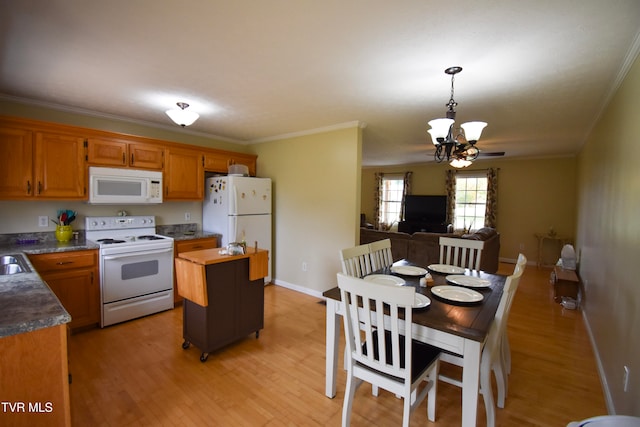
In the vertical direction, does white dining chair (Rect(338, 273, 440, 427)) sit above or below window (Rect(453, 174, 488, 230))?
below

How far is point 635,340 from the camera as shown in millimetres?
1614

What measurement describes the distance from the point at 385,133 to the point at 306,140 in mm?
1195

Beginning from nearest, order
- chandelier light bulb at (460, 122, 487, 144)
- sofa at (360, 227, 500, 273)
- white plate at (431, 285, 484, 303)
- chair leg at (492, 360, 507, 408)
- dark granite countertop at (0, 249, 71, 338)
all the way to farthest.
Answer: dark granite countertop at (0, 249, 71, 338) < white plate at (431, 285, 484, 303) < chair leg at (492, 360, 507, 408) < chandelier light bulb at (460, 122, 487, 144) < sofa at (360, 227, 500, 273)

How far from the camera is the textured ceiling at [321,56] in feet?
5.09

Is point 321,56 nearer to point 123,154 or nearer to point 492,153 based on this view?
point 123,154

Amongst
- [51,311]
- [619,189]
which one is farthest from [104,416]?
[619,189]

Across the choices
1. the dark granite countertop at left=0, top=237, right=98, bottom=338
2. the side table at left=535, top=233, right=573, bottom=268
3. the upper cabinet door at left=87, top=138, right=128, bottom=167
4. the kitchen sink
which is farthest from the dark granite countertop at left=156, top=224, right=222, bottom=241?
the side table at left=535, top=233, right=573, bottom=268

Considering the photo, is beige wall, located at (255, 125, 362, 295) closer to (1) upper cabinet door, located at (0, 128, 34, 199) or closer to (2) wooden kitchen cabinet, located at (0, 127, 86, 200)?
(2) wooden kitchen cabinet, located at (0, 127, 86, 200)

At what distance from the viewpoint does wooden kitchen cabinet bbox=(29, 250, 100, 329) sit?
276 centimetres

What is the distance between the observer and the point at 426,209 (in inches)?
298

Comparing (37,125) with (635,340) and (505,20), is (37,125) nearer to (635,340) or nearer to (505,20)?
(505,20)

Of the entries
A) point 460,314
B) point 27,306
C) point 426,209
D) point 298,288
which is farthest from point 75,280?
point 426,209

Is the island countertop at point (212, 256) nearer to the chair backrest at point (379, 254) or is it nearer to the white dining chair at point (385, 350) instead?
the chair backrest at point (379, 254)

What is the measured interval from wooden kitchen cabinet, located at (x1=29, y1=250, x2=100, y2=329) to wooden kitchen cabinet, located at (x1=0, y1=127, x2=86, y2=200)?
2.18ft
